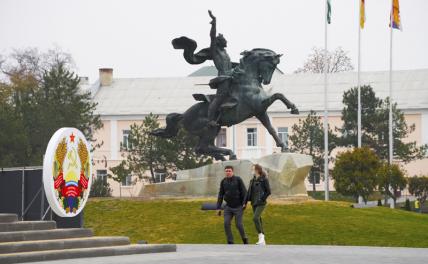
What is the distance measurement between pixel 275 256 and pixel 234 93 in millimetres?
14622

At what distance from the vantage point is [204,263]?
63.1 feet

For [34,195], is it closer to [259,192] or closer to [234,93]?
[259,192]

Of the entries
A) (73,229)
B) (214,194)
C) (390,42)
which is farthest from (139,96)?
(73,229)

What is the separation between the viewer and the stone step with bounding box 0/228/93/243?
21.2m

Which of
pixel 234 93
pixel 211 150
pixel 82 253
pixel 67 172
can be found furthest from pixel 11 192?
pixel 211 150

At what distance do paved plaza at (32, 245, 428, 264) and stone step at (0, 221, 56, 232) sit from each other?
1930 millimetres

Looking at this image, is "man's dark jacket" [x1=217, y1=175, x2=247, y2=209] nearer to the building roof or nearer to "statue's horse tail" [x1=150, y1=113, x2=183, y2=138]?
"statue's horse tail" [x1=150, y1=113, x2=183, y2=138]

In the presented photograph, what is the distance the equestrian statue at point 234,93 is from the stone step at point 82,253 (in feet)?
40.9

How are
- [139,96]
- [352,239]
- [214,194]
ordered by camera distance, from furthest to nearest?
[139,96], [214,194], [352,239]

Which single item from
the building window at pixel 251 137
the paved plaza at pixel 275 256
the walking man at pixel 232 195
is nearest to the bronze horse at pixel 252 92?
the walking man at pixel 232 195

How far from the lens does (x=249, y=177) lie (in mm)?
35188

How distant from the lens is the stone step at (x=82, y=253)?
1986 centimetres

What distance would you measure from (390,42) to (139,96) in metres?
30.7

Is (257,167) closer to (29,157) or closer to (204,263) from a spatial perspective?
(204,263)
